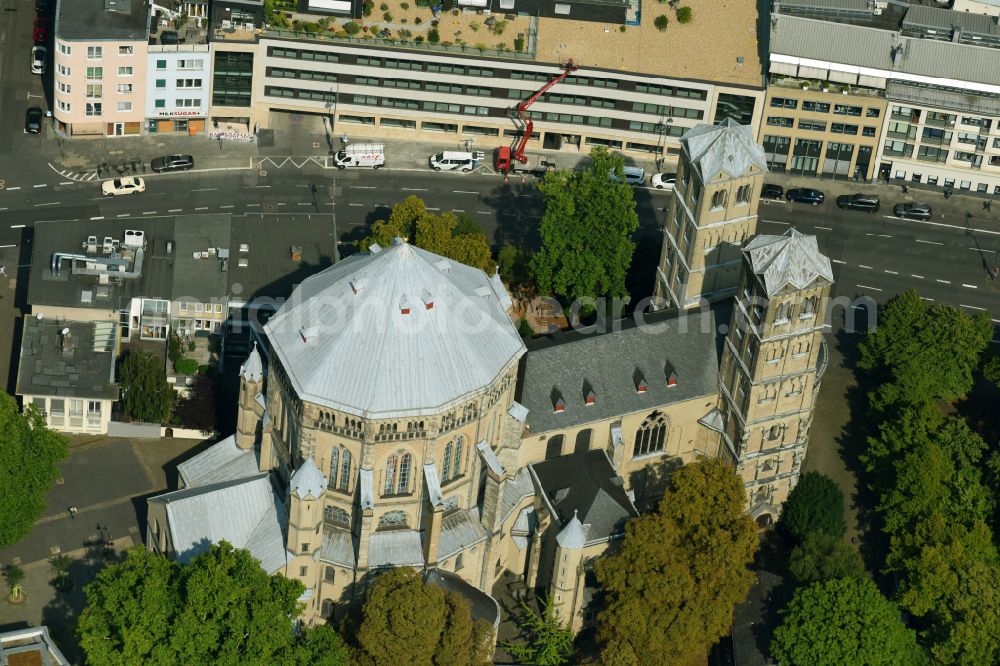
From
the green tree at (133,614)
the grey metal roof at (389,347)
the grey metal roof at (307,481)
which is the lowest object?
the green tree at (133,614)

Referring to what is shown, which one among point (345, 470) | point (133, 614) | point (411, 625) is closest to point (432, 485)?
point (345, 470)

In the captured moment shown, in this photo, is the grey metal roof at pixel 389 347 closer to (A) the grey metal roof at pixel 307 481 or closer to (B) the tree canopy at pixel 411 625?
(A) the grey metal roof at pixel 307 481

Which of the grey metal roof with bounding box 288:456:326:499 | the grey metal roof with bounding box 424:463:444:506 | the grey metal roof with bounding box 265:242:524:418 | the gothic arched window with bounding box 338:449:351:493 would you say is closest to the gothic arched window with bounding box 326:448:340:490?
the gothic arched window with bounding box 338:449:351:493

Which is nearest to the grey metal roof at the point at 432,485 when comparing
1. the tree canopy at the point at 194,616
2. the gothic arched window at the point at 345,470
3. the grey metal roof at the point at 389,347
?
the grey metal roof at the point at 389,347

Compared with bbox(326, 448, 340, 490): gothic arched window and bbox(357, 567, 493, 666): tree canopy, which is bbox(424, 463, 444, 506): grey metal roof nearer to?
bbox(357, 567, 493, 666): tree canopy

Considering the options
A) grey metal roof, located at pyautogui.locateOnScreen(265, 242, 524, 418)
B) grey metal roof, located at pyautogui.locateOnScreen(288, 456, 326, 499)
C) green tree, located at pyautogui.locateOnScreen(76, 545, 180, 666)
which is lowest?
green tree, located at pyautogui.locateOnScreen(76, 545, 180, 666)

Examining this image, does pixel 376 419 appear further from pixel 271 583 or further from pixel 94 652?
pixel 94 652
